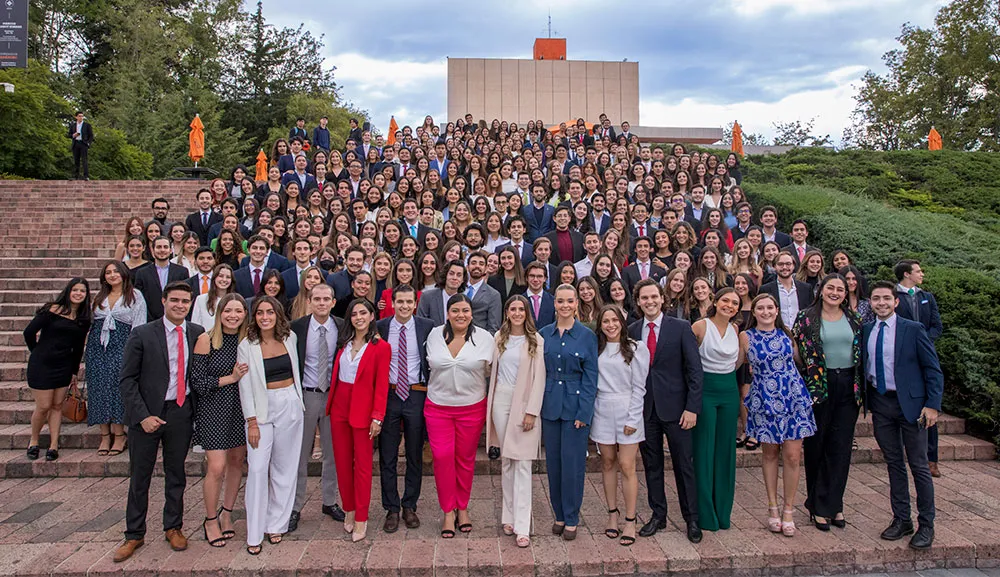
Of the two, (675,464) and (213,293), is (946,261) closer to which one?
(675,464)

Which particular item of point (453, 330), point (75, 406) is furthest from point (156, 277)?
point (453, 330)

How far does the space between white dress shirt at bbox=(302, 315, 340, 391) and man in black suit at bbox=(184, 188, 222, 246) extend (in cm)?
456

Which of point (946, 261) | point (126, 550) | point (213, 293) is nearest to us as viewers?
point (126, 550)

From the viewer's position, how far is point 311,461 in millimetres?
5922

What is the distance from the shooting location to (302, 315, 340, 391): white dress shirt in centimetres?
478

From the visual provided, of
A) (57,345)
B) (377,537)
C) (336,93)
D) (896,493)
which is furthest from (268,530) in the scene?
(336,93)

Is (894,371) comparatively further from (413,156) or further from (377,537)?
(413,156)

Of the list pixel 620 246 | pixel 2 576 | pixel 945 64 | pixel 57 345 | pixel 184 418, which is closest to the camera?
pixel 2 576

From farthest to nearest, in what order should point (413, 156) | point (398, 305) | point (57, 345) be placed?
point (413, 156) → point (57, 345) → point (398, 305)

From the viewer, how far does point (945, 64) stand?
31000mm

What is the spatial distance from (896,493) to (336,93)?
40143 millimetres

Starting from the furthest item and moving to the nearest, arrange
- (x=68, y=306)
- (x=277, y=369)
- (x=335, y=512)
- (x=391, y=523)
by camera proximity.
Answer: (x=68, y=306)
(x=335, y=512)
(x=391, y=523)
(x=277, y=369)

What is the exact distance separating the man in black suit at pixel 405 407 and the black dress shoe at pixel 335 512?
0.38 meters

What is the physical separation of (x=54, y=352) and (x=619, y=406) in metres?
5.44
